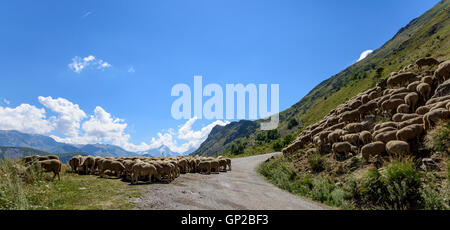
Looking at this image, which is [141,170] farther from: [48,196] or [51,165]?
[48,196]

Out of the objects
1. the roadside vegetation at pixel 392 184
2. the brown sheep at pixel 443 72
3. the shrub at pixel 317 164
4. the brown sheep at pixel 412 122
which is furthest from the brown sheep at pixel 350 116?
the roadside vegetation at pixel 392 184

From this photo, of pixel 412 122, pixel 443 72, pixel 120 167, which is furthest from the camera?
pixel 120 167

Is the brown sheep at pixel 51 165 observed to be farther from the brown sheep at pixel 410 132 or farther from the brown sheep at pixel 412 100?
the brown sheep at pixel 412 100

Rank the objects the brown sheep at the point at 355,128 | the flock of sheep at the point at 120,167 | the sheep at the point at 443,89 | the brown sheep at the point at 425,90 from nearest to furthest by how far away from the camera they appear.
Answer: the flock of sheep at the point at 120,167 → the sheep at the point at 443,89 → the brown sheep at the point at 425,90 → the brown sheep at the point at 355,128

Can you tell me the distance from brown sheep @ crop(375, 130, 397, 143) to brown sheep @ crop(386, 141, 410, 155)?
143cm

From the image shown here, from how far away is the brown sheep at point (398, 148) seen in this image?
43.2 ft

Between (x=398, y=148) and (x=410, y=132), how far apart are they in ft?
6.28

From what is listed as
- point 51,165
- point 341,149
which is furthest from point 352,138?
point 51,165

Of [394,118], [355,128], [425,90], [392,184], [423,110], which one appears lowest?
[392,184]

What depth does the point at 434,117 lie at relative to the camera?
1366 cm
